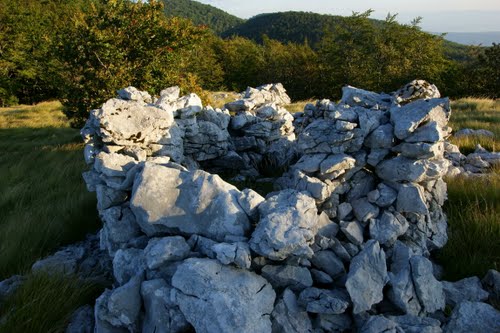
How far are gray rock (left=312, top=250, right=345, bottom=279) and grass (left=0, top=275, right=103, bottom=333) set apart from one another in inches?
104

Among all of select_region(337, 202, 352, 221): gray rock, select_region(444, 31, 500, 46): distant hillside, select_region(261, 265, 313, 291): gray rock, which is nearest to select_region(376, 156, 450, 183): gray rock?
select_region(337, 202, 352, 221): gray rock

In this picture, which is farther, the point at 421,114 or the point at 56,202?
the point at 56,202

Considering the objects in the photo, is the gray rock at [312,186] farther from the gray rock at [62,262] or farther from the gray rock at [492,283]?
the gray rock at [62,262]

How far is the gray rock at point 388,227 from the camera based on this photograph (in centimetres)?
440

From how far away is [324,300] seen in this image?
11.2ft

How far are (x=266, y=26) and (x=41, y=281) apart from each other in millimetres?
129112

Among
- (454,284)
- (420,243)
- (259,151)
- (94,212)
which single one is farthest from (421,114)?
(94,212)

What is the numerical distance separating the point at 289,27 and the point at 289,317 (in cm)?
12082

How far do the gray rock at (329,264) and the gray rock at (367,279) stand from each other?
205 mm

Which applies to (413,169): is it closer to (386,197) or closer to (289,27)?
(386,197)

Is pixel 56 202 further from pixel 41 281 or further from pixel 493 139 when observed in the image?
pixel 493 139

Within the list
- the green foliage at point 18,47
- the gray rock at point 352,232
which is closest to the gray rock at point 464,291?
the gray rock at point 352,232

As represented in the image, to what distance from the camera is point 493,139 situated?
31.7 ft

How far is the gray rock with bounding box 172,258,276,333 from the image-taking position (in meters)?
3.16
